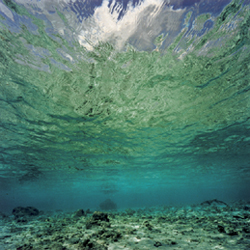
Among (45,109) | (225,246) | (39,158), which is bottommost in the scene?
(225,246)

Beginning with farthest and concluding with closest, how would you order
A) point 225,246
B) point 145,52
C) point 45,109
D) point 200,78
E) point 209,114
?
point 209,114 < point 45,109 < point 200,78 < point 145,52 < point 225,246

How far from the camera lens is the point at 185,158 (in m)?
24.2

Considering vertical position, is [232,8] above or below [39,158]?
above

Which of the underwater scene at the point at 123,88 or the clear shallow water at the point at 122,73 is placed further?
the clear shallow water at the point at 122,73

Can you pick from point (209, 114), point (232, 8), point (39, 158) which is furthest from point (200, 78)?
point (39, 158)

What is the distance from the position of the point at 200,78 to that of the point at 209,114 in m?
5.02

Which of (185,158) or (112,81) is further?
(185,158)

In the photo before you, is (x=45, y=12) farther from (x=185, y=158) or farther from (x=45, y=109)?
(x=185, y=158)

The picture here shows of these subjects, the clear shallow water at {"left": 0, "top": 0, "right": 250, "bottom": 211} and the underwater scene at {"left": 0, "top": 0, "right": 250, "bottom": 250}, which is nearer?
the underwater scene at {"left": 0, "top": 0, "right": 250, "bottom": 250}

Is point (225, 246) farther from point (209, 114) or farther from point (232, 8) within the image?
point (209, 114)

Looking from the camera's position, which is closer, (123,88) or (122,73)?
(122,73)

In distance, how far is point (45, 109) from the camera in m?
11.6

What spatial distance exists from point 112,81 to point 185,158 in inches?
794

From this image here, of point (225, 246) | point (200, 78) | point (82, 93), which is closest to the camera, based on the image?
point (225, 246)
